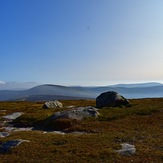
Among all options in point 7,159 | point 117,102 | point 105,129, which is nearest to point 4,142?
point 7,159

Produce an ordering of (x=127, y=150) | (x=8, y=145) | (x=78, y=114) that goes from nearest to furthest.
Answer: (x=127, y=150)
(x=8, y=145)
(x=78, y=114)

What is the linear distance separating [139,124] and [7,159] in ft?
69.0

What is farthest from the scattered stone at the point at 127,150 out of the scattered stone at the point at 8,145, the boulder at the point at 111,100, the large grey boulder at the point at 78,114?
the boulder at the point at 111,100

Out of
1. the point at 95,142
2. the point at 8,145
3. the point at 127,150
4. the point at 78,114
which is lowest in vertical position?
the point at 8,145

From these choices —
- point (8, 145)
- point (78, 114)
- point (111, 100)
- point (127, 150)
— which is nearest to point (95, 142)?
point (127, 150)

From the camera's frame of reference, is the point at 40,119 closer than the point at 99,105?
Yes

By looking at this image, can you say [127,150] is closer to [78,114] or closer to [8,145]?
[8,145]

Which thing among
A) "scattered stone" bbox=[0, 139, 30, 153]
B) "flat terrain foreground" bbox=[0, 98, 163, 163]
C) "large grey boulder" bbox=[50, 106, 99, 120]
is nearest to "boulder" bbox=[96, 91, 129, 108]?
"large grey boulder" bbox=[50, 106, 99, 120]

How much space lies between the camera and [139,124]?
126 ft

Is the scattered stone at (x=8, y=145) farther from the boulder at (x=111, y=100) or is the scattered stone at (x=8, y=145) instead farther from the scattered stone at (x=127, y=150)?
the boulder at (x=111, y=100)

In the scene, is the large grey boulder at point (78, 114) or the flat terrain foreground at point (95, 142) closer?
the flat terrain foreground at point (95, 142)

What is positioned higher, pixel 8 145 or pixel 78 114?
pixel 78 114

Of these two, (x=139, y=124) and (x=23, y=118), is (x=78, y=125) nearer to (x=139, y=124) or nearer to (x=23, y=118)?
(x=139, y=124)

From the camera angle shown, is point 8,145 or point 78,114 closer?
point 8,145
